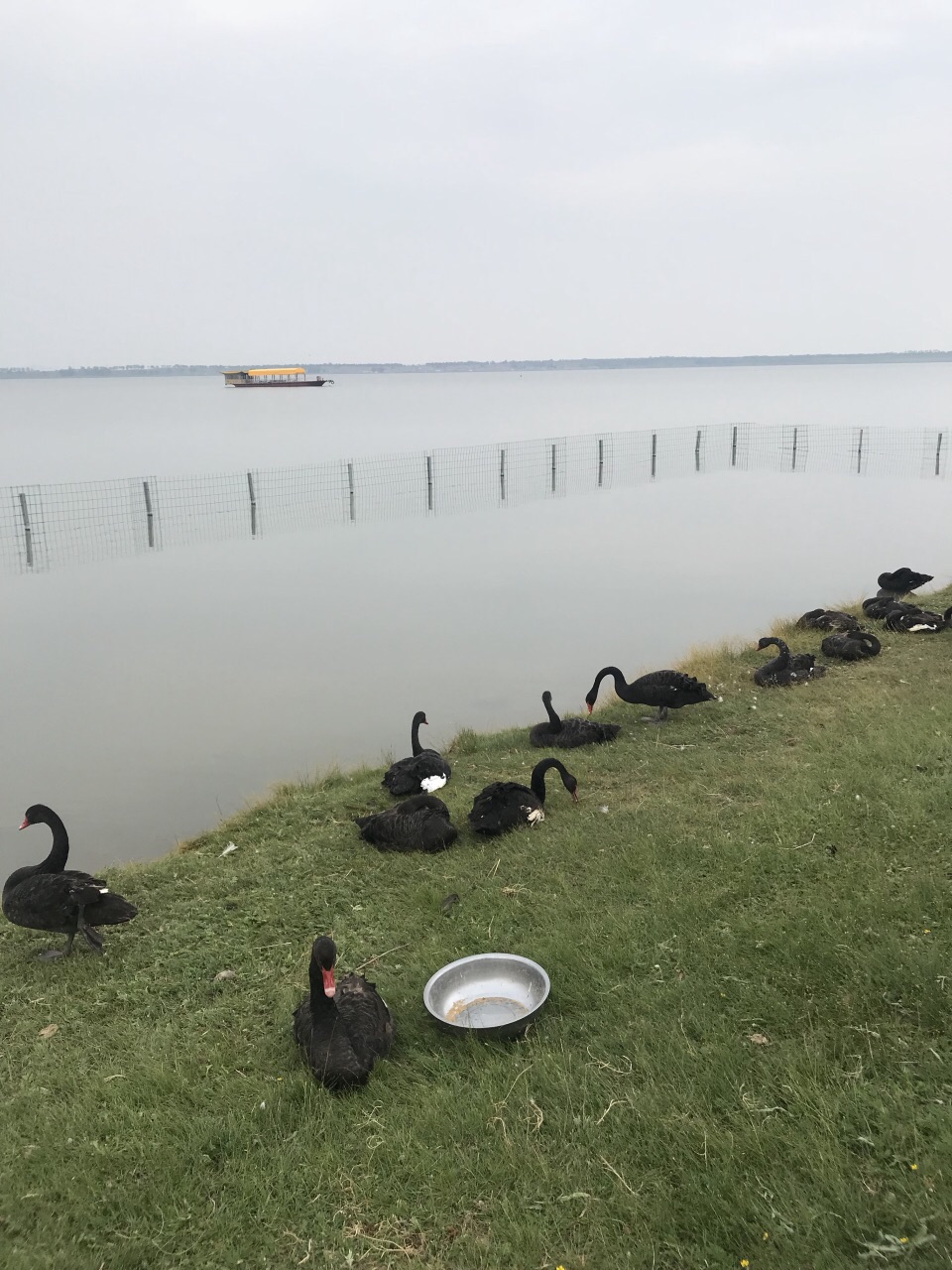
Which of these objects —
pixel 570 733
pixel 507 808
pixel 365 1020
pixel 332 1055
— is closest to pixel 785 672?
pixel 570 733

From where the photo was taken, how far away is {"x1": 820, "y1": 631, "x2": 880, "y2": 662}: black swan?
11359mm

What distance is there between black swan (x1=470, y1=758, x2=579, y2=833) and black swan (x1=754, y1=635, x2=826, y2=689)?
13.2ft

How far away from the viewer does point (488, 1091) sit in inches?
163

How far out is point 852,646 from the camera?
11383 millimetres

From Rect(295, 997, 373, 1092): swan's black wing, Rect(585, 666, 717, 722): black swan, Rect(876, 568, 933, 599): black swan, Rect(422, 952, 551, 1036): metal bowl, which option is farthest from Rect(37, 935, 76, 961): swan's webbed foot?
Rect(876, 568, 933, 599): black swan

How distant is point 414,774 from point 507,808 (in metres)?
1.61

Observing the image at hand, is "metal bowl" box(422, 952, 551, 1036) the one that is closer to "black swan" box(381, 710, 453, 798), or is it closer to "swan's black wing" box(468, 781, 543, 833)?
"swan's black wing" box(468, 781, 543, 833)

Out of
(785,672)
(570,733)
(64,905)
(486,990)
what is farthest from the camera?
(785,672)

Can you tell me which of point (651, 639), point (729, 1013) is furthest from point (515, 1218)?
point (651, 639)

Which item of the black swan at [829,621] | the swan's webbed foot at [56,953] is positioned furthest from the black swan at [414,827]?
the black swan at [829,621]

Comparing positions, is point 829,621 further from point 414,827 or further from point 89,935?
point 89,935

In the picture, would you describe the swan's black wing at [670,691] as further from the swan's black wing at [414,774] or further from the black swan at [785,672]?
the swan's black wing at [414,774]

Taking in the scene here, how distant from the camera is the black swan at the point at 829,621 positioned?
1286 centimetres

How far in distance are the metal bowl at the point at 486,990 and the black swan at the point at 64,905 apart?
232 cm
